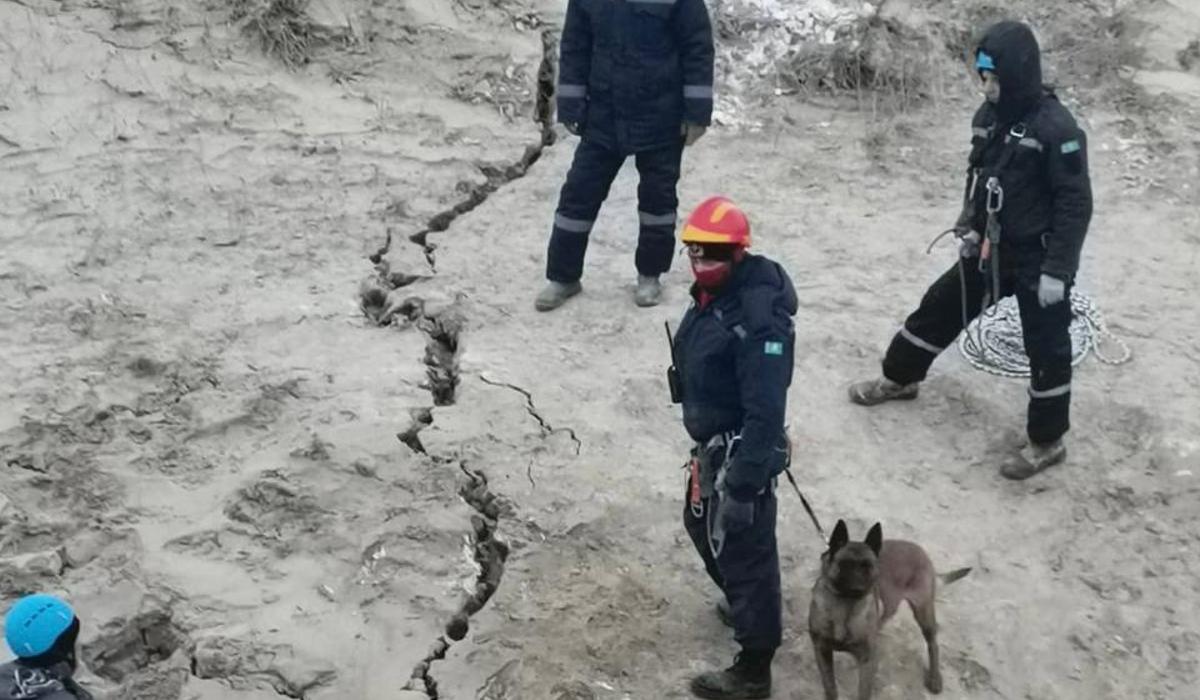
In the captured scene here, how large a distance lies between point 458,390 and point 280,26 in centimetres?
381

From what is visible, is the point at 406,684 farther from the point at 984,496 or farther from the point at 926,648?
the point at 984,496

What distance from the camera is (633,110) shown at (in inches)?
270

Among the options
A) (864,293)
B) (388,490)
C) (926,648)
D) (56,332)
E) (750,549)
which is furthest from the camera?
(864,293)

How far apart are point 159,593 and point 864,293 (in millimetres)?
3983

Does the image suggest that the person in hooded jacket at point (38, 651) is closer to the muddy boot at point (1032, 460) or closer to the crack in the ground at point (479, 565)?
the crack in the ground at point (479, 565)

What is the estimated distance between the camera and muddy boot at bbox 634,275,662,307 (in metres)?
7.23

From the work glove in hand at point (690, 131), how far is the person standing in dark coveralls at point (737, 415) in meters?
2.32

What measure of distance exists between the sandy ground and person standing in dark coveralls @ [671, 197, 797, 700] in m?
0.36

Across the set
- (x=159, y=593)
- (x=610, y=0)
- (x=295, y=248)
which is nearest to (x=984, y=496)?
(x=610, y=0)

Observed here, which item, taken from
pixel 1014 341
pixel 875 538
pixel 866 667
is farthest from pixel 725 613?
pixel 1014 341

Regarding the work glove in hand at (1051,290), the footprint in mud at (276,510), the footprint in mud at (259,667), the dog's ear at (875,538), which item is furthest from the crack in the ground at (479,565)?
the work glove in hand at (1051,290)

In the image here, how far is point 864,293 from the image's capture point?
24.5 feet

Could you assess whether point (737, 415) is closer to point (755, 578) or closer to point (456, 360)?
point (755, 578)

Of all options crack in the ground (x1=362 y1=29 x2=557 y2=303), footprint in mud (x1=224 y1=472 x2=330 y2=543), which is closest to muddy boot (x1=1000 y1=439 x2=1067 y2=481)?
footprint in mud (x1=224 y1=472 x2=330 y2=543)
